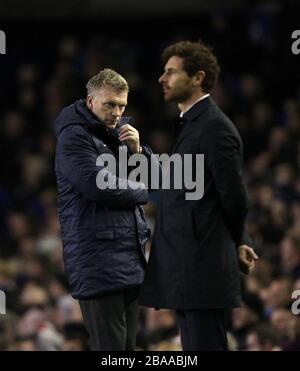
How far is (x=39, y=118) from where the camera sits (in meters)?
12.5

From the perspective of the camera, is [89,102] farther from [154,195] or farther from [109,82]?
[154,195]

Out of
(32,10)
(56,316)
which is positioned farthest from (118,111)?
(32,10)

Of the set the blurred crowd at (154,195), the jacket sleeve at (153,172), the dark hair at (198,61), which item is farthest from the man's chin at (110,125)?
the blurred crowd at (154,195)

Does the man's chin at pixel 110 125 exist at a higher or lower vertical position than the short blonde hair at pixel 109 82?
lower

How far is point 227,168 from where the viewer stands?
4.88 metres

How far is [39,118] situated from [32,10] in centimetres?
159

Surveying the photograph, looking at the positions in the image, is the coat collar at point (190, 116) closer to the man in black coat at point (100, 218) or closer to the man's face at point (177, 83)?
the man's face at point (177, 83)

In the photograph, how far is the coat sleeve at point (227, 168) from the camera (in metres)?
4.88

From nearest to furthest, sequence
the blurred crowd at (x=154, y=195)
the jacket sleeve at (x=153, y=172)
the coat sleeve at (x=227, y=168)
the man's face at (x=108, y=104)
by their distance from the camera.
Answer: the coat sleeve at (x=227, y=168), the man's face at (x=108, y=104), the jacket sleeve at (x=153, y=172), the blurred crowd at (x=154, y=195)

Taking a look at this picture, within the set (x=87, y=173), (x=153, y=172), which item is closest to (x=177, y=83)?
(x=153, y=172)

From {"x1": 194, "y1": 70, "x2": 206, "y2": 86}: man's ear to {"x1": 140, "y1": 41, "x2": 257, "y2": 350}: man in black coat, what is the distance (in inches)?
3.9

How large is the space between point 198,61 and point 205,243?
0.80 metres

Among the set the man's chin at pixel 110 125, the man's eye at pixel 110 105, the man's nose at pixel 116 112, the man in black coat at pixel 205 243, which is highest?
the man's eye at pixel 110 105

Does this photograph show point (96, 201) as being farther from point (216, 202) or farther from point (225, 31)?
point (225, 31)
